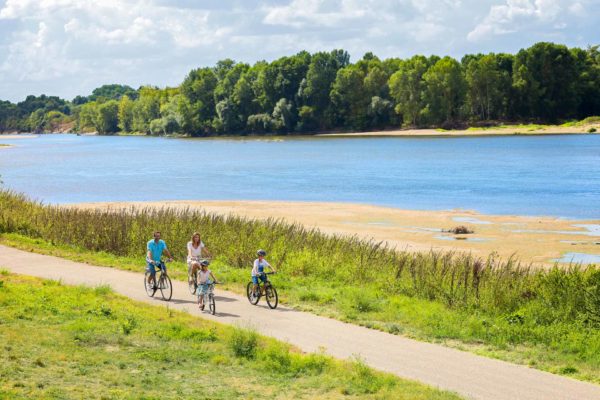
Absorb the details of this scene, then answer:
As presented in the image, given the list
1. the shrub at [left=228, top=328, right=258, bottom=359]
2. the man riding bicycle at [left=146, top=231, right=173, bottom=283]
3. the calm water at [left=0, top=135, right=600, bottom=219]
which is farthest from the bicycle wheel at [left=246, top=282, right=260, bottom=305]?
the calm water at [left=0, top=135, right=600, bottom=219]

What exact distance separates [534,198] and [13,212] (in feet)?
119

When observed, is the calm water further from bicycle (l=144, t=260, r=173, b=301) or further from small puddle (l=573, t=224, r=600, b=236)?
bicycle (l=144, t=260, r=173, b=301)

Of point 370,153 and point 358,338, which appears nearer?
point 358,338

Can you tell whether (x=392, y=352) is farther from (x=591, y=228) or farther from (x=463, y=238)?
(x=591, y=228)

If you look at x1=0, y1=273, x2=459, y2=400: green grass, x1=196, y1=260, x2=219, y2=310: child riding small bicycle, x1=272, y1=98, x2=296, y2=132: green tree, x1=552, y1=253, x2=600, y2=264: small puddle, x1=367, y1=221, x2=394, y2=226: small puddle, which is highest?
x1=272, y1=98, x2=296, y2=132: green tree

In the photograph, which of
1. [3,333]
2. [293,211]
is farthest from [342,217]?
[3,333]

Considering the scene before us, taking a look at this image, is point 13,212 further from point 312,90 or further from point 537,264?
point 312,90

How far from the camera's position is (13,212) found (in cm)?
3978

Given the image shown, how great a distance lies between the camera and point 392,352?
17141mm

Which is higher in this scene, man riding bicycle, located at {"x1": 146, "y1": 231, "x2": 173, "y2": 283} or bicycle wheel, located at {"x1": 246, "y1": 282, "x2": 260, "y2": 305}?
man riding bicycle, located at {"x1": 146, "y1": 231, "x2": 173, "y2": 283}

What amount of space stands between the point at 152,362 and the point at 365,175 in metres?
65.7

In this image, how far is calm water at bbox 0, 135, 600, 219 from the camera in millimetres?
59156

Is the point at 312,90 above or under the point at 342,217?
above

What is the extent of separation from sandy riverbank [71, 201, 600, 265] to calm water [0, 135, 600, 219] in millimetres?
4121
